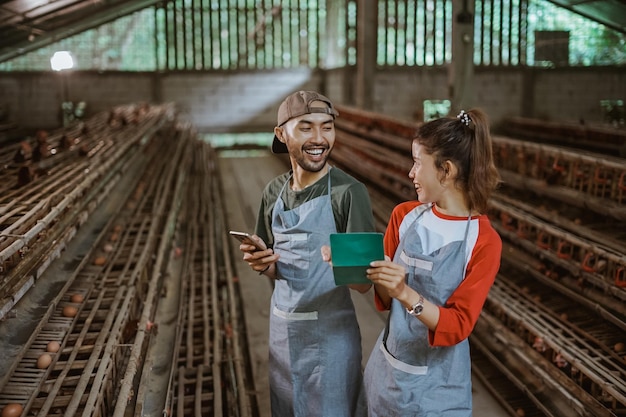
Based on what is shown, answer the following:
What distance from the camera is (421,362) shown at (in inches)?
69.9

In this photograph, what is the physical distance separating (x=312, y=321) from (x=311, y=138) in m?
0.61

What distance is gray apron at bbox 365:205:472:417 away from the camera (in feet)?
5.72

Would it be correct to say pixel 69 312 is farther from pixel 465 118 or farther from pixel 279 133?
pixel 465 118

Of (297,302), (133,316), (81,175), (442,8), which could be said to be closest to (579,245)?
(297,302)

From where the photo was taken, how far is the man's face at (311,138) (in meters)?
2.03

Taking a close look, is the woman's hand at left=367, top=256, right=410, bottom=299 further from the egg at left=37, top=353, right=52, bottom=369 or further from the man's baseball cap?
the egg at left=37, top=353, right=52, bottom=369

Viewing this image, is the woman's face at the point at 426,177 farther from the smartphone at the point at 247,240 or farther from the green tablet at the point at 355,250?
the smartphone at the point at 247,240

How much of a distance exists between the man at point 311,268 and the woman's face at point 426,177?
0.30m

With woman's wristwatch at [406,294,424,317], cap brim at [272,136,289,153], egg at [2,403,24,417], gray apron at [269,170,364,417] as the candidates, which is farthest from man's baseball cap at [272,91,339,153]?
egg at [2,403,24,417]

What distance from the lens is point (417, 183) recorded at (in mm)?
1751

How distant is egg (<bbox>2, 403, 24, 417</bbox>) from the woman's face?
1.47m

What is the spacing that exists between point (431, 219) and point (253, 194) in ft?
24.1

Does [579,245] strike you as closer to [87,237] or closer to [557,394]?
[557,394]

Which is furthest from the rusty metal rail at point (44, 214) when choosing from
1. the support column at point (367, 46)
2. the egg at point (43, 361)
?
the support column at point (367, 46)
